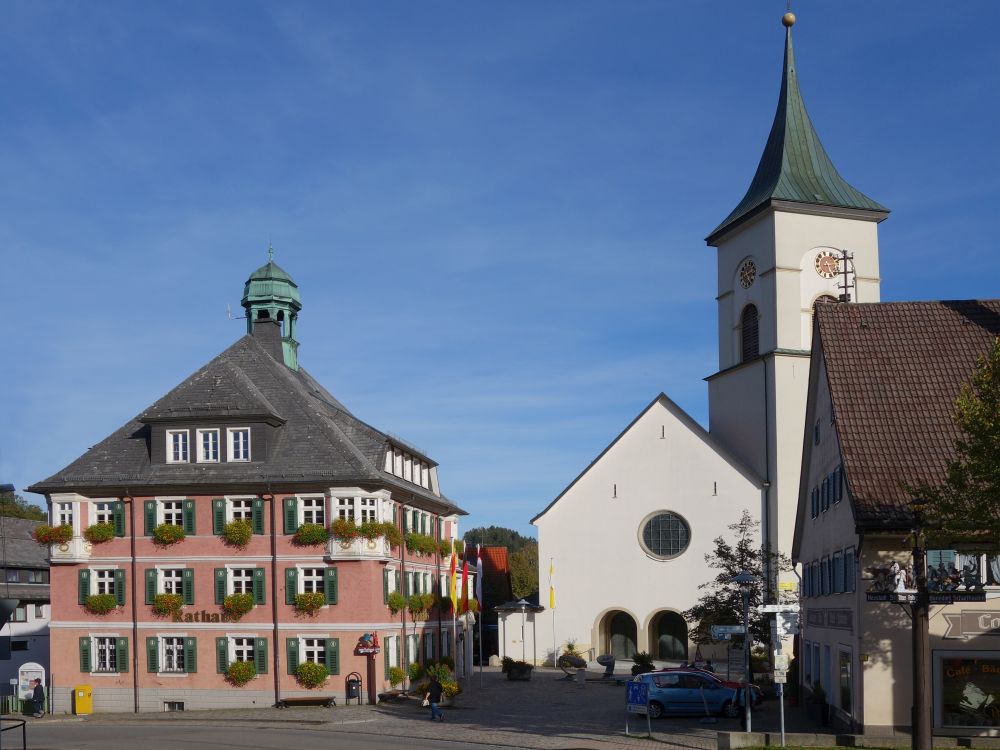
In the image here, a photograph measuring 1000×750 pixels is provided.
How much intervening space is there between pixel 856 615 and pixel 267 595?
18369mm

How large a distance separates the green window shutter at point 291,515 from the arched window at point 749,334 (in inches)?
1018

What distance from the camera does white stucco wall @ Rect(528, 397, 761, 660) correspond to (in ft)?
176

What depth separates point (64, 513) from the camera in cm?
3812

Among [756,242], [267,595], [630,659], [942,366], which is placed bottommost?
[630,659]

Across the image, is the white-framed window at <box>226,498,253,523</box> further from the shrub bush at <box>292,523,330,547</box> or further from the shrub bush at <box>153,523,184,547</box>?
the shrub bush at <box>292,523,330,547</box>

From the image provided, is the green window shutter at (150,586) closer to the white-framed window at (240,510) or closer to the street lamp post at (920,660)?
the white-framed window at (240,510)

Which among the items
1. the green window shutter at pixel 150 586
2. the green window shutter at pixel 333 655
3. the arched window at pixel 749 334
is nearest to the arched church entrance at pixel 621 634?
the arched window at pixel 749 334

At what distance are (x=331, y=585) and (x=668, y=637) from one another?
878 inches

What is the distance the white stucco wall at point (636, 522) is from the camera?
176ft

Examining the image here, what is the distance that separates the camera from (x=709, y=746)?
25.4 metres

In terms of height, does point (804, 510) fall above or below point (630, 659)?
above

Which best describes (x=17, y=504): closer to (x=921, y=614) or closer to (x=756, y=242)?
(x=756, y=242)

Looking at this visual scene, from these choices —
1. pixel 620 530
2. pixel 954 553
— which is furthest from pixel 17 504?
pixel 954 553

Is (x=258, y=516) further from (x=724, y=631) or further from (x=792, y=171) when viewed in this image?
(x=792, y=171)
